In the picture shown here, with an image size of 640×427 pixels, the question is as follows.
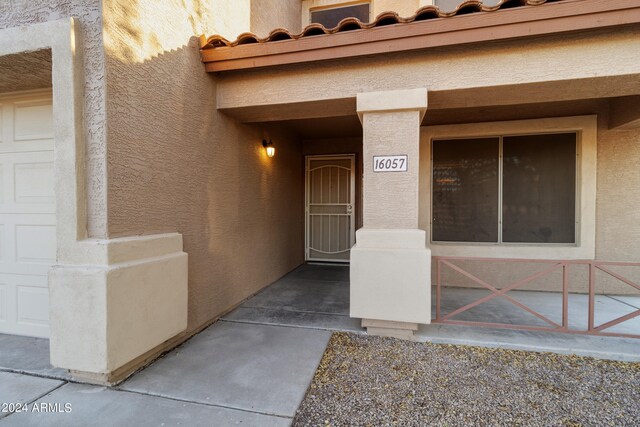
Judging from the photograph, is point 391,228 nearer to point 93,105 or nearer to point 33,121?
point 93,105

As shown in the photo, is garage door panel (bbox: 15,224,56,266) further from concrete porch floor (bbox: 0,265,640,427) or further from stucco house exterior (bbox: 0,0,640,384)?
concrete porch floor (bbox: 0,265,640,427)

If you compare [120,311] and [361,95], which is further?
[361,95]

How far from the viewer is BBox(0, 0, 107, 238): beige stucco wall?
2422 millimetres

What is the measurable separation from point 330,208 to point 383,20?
4479mm

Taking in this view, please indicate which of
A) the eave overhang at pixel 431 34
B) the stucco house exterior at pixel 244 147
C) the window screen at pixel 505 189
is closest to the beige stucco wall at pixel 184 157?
the stucco house exterior at pixel 244 147

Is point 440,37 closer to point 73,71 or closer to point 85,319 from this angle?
point 73,71

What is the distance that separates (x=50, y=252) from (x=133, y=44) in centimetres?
227

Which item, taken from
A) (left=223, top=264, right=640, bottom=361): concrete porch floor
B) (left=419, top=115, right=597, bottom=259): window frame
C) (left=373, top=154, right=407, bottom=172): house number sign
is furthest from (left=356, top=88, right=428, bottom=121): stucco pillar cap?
(left=223, top=264, right=640, bottom=361): concrete porch floor

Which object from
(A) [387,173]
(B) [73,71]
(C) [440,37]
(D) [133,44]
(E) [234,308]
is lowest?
(E) [234,308]

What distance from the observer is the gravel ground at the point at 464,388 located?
6.94ft

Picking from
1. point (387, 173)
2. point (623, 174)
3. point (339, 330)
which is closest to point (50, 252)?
point (339, 330)

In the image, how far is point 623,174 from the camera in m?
4.52

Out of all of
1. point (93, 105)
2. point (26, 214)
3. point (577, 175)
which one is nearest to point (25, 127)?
point (26, 214)

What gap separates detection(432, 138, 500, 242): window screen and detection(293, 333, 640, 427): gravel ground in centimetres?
242
